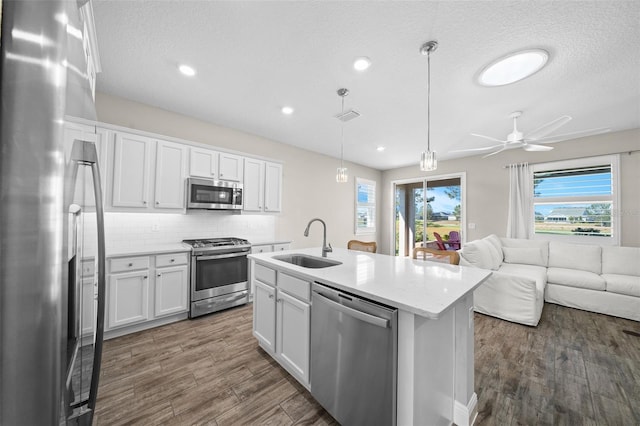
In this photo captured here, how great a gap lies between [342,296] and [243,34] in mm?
2190

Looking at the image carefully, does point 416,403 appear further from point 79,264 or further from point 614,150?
point 614,150

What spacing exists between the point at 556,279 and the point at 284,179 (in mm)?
4757

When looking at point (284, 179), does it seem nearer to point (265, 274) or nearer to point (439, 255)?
point (265, 274)

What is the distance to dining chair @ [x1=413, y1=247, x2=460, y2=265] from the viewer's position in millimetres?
2513

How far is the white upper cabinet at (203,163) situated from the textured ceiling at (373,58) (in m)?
0.58

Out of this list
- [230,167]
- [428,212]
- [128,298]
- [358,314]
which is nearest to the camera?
[358,314]

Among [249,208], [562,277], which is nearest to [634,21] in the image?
[562,277]

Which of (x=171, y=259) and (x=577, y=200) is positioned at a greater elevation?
(x=577, y=200)

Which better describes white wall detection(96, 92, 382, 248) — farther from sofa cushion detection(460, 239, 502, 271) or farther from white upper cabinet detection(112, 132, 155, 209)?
sofa cushion detection(460, 239, 502, 271)

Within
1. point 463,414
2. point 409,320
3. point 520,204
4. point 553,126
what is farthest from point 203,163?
point 520,204

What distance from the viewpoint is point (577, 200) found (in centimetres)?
425

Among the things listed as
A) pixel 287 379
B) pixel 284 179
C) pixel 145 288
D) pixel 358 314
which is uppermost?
pixel 284 179

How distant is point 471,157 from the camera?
17.8 feet

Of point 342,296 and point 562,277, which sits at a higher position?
point 342,296
